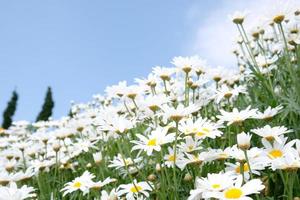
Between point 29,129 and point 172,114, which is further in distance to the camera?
point 29,129

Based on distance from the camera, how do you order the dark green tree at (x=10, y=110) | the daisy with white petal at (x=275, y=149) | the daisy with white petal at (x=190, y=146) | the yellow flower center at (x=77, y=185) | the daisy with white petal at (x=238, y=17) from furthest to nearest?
the dark green tree at (x=10, y=110)
the daisy with white petal at (x=238, y=17)
the yellow flower center at (x=77, y=185)
the daisy with white petal at (x=190, y=146)
the daisy with white petal at (x=275, y=149)

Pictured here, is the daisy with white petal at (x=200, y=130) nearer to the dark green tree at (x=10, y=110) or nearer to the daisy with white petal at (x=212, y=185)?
the daisy with white petal at (x=212, y=185)

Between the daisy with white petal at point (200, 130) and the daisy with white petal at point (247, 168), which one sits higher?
the daisy with white petal at point (200, 130)

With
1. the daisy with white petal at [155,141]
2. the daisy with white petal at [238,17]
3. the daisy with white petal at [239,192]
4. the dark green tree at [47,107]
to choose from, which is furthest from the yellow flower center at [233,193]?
the dark green tree at [47,107]

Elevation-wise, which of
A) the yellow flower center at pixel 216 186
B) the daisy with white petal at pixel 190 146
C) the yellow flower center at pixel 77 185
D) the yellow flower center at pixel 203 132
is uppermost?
the yellow flower center at pixel 203 132

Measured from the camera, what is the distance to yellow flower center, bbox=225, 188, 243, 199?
1.38m

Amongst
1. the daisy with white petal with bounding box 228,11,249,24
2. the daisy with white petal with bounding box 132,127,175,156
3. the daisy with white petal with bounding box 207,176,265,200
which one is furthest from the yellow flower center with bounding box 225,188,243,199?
the daisy with white petal with bounding box 228,11,249,24

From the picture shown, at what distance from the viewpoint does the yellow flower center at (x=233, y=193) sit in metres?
1.38

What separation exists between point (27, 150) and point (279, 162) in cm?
254

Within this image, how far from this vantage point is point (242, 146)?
5.27ft

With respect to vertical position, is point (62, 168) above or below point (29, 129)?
below

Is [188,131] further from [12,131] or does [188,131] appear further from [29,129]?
[29,129]

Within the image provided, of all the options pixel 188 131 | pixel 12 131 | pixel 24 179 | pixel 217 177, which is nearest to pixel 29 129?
pixel 12 131

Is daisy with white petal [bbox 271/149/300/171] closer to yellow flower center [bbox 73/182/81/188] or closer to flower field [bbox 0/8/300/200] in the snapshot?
flower field [bbox 0/8/300/200]
